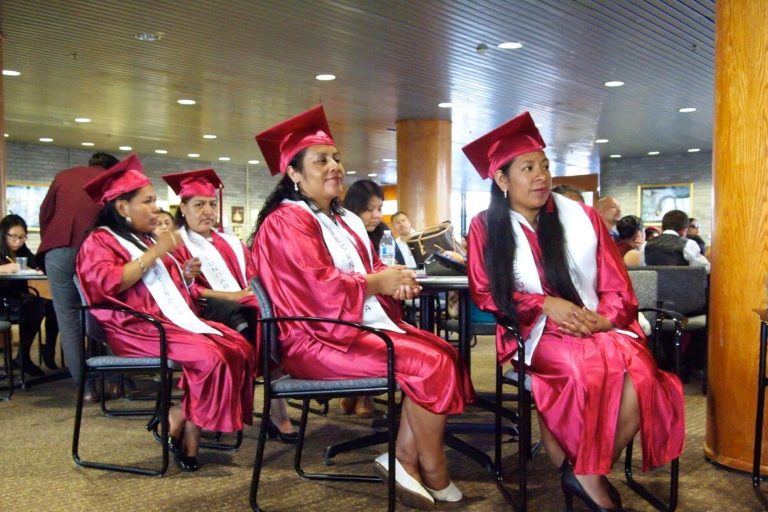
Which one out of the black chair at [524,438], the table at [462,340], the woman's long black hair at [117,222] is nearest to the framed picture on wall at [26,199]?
the woman's long black hair at [117,222]

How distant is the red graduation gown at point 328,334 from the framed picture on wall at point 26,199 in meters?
15.3

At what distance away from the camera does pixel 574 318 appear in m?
2.53

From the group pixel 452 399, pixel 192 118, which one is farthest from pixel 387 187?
pixel 452 399

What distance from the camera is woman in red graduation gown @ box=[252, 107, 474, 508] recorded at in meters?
2.54

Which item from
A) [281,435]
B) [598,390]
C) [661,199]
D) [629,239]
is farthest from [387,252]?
[661,199]

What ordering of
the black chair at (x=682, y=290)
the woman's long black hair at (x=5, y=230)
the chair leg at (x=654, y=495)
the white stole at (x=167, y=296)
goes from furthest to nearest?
1. the woman's long black hair at (x=5, y=230)
2. the black chair at (x=682, y=290)
3. the white stole at (x=167, y=296)
4. the chair leg at (x=654, y=495)

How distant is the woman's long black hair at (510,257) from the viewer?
2705 mm

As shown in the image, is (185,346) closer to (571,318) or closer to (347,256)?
(347,256)

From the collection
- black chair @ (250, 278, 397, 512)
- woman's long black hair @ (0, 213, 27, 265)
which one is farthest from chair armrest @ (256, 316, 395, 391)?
woman's long black hair @ (0, 213, 27, 265)

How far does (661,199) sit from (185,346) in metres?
16.9

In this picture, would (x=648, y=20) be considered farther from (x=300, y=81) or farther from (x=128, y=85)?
(x=128, y=85)

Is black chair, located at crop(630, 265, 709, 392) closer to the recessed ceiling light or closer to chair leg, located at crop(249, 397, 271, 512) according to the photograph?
chair leg, located at crop(249, 397, 271, 512)

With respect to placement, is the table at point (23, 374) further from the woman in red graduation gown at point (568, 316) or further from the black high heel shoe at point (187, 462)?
the woman in red graduation gown at point (568, 316)

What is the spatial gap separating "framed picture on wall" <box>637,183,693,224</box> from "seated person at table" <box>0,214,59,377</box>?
1518cm
